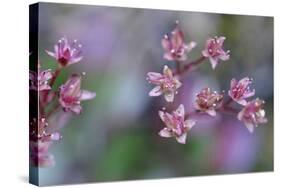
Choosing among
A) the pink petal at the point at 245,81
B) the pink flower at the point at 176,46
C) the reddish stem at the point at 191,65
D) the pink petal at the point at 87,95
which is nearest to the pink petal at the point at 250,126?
the pink petal at the point at 245,81

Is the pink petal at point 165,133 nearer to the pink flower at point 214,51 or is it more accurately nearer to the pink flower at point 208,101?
the pink flower at point 208,101

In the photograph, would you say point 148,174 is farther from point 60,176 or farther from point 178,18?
point 178,18

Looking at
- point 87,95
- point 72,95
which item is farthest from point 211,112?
point 72,95

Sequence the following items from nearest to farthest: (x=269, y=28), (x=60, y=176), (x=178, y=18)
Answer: (x=60, y=176)
(x=178, y=18)
(x=269, y=28)

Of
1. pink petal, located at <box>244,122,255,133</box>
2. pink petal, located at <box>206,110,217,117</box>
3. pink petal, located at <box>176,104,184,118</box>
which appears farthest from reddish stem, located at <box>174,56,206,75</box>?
pink petal, located at <box>244,122,255,133</box>

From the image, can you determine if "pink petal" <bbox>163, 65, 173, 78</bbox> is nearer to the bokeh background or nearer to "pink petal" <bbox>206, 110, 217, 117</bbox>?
the bokeh background

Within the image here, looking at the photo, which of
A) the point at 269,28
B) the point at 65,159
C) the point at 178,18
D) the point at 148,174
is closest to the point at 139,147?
the point at 148,174
